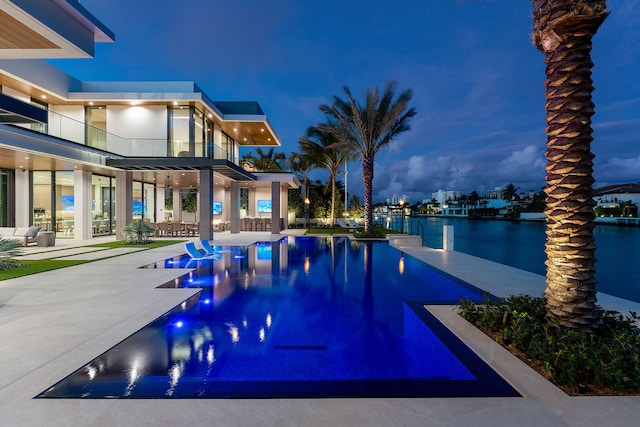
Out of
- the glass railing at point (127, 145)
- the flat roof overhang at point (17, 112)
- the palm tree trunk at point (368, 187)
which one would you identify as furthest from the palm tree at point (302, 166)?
the flat roof overhang at point (17, 112)

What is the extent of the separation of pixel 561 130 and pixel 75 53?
8.60m

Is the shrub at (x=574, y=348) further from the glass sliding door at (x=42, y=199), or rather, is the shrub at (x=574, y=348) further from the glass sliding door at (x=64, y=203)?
the glass sliding door at (x=42, y=199)

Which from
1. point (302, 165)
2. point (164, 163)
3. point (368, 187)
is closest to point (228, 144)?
point (302, 165)

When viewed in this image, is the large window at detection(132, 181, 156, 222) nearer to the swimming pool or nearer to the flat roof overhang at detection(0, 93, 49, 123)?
the flat roof overhang at detection(0, 93, 49, 123)

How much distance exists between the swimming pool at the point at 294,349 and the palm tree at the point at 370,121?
39.0 ft

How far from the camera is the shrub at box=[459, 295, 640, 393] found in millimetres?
3037

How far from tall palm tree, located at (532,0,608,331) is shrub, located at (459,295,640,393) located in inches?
10.4

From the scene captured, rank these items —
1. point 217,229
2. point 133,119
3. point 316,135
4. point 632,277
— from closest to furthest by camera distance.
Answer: point 632,277 < point 133,119 < point 217,229 < point 316,135

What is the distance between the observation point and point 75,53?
6.55m

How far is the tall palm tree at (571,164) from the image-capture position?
3666 mm

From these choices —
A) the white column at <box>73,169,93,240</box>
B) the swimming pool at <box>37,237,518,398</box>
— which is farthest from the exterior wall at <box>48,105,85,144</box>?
the swimming pool at <box>37,237,518,398</box>

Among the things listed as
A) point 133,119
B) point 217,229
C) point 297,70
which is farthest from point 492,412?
point 297,70

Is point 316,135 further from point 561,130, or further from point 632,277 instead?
point 561,130

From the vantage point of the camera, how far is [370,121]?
59.5 ft
